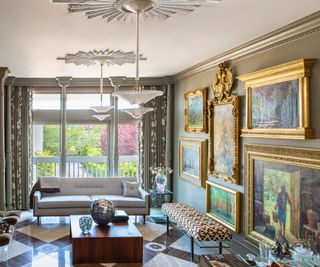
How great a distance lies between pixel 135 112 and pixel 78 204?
9.86 feet

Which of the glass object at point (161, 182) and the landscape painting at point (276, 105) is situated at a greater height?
the landscape painting at point (276, 105)

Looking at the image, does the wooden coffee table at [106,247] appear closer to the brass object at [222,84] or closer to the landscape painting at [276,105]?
the landscape painting at [276,105]

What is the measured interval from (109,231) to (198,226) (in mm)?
1171

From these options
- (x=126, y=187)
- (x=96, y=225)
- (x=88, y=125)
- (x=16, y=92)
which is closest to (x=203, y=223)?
(x=96, y=225)

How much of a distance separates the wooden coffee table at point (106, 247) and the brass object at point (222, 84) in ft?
7.30

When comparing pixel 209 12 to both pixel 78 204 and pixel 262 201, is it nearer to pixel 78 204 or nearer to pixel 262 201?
pixel 262 201

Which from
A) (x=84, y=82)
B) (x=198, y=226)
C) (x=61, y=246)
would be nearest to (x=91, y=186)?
(x=61, y=246)

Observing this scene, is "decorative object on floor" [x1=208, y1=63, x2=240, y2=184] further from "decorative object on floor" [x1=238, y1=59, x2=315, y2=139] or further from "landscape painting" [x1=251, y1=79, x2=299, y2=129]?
"landscape painting" [x1=251, y1=79, x2=299, y2=129]

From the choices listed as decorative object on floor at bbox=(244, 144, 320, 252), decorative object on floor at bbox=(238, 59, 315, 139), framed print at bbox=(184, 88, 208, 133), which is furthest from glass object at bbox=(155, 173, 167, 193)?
decorative object on floor at bbox=(238, 59, 315, 139)

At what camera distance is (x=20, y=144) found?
7910 millimetres

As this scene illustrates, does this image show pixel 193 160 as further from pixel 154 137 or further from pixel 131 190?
pixel 154 137

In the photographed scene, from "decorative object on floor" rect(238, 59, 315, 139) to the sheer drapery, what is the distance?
3520mm

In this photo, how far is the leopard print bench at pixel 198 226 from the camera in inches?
187

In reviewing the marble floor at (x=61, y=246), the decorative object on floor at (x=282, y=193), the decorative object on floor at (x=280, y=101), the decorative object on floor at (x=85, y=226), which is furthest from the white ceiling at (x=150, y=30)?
the marble floor at (x=61, y=246)
